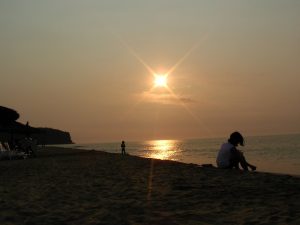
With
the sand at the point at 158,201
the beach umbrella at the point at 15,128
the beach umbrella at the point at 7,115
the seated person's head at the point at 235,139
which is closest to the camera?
the sand at the point at 158,201

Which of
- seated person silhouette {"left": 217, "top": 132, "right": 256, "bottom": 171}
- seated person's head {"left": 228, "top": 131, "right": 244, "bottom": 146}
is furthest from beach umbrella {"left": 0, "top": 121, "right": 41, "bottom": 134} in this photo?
seated person's head {"left": 228, "top": 131, "right": 244, "bottom": 146}

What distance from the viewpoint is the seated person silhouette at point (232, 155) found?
12359mm

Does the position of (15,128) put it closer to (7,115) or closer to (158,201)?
(7,115)

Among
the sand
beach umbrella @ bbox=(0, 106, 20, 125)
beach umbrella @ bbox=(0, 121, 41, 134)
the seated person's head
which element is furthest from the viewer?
beach umbrella @ bbox=(0, 121, 41, 134)

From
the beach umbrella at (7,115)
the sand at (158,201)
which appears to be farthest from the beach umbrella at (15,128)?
the sand at (158,201)

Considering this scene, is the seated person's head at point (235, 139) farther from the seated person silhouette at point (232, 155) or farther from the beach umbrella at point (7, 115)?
the beach umbrella at point (7, 115)

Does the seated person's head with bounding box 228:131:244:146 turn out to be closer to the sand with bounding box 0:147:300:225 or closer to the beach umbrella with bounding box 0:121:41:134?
the sand with bounding box 0:147:300:225

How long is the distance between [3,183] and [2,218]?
5929 millimetres

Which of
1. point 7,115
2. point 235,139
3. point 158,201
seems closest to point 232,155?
point 235,139

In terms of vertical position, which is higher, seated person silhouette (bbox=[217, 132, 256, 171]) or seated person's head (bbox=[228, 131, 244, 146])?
seated person's head (bbox=[228, 131, 244, 146])

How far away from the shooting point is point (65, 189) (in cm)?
1065

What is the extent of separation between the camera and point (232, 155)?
506 inches

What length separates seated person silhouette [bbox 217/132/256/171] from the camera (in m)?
12.4

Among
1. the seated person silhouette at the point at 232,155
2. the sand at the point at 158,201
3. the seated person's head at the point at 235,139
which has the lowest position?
the sand at the point at 158,201
